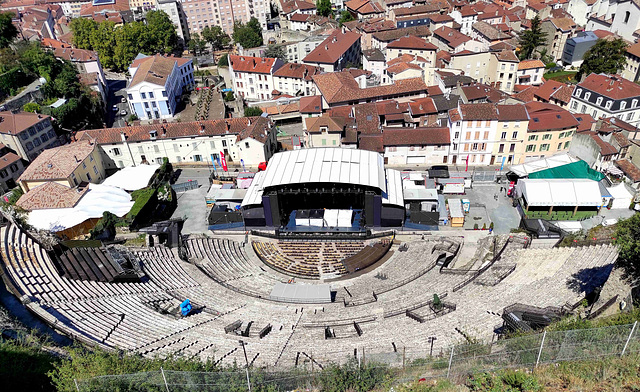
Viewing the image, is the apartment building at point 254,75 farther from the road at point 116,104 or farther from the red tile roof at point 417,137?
the red tile roof at point 417,137

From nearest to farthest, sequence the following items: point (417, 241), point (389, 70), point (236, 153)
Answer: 1. point (417, 241)
2. point (236, 153)
3. point (389, 70)

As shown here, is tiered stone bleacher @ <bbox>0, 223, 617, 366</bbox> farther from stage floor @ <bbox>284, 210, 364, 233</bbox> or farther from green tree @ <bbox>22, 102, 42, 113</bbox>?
green tree @ <bbox>22, 102, 42, 113</bbox>

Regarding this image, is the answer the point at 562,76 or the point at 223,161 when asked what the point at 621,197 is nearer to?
the point at 562,76

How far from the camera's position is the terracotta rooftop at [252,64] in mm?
80812

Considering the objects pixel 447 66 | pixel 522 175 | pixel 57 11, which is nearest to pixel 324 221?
pixel 522 175

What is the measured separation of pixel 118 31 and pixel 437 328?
98.6 m

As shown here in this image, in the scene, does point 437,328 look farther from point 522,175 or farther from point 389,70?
point 389,70

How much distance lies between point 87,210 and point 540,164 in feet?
181

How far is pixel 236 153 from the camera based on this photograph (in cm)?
5984

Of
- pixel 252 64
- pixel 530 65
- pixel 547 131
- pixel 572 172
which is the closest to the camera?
pixel 572 172

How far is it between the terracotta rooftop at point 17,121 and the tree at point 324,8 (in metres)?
87.4

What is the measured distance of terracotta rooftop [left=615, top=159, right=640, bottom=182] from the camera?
49.2 m

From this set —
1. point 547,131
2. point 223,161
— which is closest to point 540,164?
point 547,131

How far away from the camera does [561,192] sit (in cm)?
4581
